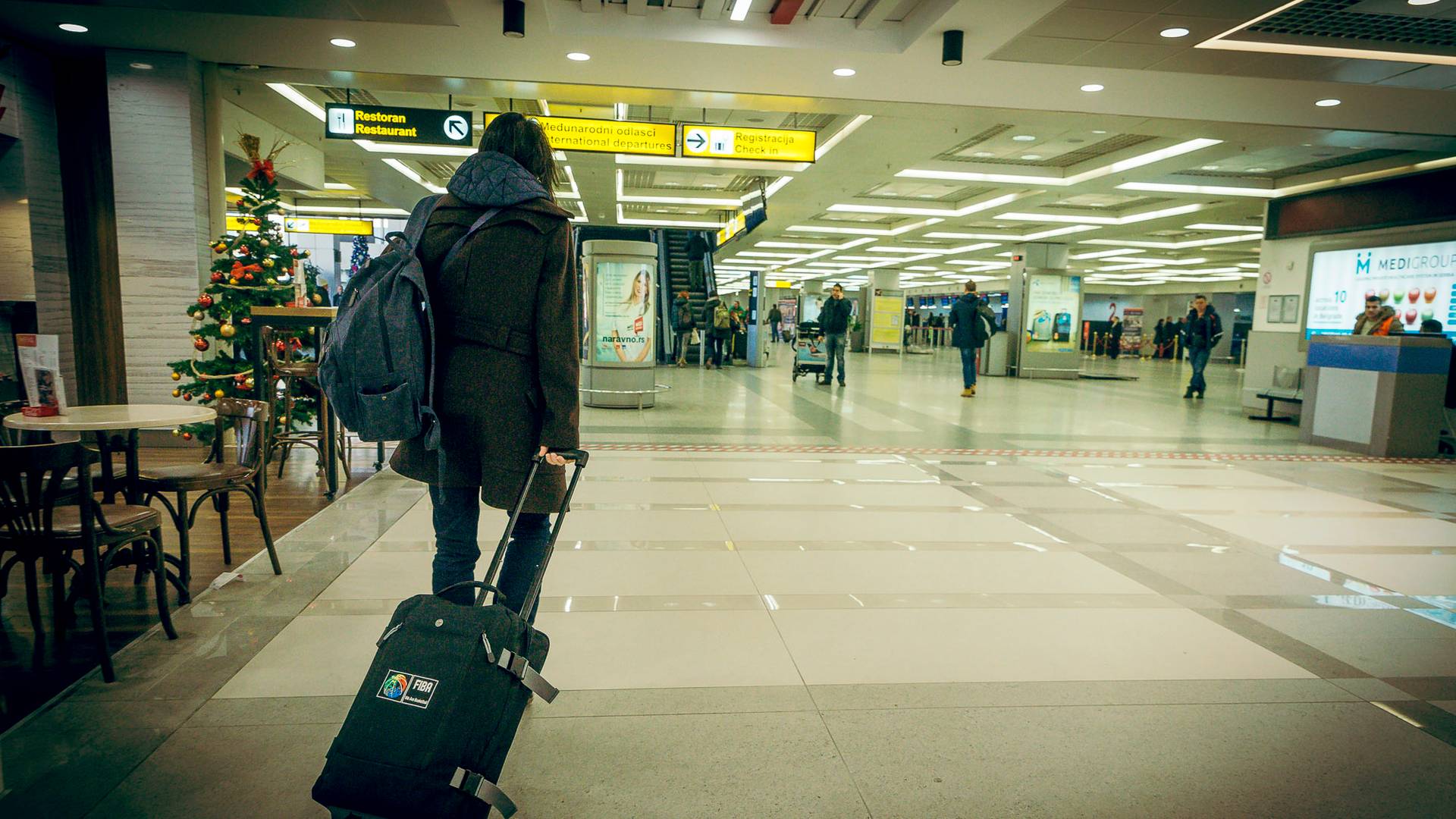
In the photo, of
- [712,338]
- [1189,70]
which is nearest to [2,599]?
[1189,70]

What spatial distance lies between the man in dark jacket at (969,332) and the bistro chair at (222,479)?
35.7 ft

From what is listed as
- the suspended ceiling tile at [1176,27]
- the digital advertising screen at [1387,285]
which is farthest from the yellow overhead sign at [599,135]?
the digital advertising screen at [1387,285]

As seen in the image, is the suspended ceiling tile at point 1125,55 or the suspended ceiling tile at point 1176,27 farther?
the suspended ceiling tile at point 1125,55

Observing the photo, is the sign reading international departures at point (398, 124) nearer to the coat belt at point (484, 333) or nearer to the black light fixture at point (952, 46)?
the black light fixture at point (952, 46)

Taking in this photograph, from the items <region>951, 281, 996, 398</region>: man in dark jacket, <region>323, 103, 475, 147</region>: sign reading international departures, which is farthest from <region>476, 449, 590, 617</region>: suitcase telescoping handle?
<region>951, 281, 996, 398</region>: man in dark jacket

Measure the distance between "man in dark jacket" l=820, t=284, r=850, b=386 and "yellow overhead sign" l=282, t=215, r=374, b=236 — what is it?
9823mm

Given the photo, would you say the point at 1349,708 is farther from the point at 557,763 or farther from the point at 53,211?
the point at 53,211

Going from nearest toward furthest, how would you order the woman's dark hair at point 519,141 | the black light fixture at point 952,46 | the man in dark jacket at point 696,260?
the woman's dark hair at point 519,141, the black light fixture at point 952,46, the man in dark jacket at point 696,260

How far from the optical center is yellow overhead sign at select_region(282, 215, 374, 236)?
15906mm

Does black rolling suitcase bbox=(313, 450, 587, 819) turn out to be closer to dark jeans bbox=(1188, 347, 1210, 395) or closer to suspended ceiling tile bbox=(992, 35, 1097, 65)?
suspended ceiling tile bbox=(992, 35, 1097, 65)

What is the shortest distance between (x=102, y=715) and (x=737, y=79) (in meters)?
6.76

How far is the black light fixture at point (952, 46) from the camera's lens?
6203 millimetres

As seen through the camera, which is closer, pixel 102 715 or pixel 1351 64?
pixel 102 715

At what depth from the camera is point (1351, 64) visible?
6.65 metres
